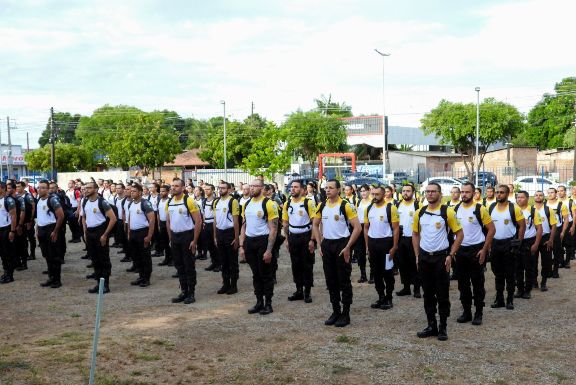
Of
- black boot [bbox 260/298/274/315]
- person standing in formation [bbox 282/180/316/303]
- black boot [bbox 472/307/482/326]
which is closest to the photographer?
black boot [bbox 472/307/482/326]

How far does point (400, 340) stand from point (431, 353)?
59 centimetres

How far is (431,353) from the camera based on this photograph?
6766 millimetres

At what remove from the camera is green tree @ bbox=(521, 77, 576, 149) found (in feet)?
224

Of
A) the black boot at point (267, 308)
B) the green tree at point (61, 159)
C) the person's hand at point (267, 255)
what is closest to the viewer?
the person's hand at point (267, 255)

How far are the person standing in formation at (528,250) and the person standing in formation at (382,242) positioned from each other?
2.20m

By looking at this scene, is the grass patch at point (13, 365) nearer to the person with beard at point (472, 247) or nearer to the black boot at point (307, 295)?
the black boot at point (307, 295)

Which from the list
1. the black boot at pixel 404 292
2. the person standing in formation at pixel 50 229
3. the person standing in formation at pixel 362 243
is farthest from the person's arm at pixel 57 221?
the black boot at pixel 404 292

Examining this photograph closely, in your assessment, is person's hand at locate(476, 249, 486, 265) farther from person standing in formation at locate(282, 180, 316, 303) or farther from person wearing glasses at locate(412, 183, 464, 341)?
person standing in formation at locate(282, 180, 316, 303)

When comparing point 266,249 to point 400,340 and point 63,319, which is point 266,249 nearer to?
point 400,340

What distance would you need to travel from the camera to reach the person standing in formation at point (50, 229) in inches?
431

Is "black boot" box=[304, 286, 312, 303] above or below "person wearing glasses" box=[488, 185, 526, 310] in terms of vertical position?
below

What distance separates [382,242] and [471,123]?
138 feet

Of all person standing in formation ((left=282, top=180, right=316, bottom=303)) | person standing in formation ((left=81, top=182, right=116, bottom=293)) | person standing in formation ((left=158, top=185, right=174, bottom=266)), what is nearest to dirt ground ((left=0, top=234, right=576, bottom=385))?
person standing in formation ((left=282, top=180, right=316, bottom=303))

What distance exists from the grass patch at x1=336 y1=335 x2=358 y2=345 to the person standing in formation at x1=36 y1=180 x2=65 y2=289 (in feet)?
19.7
